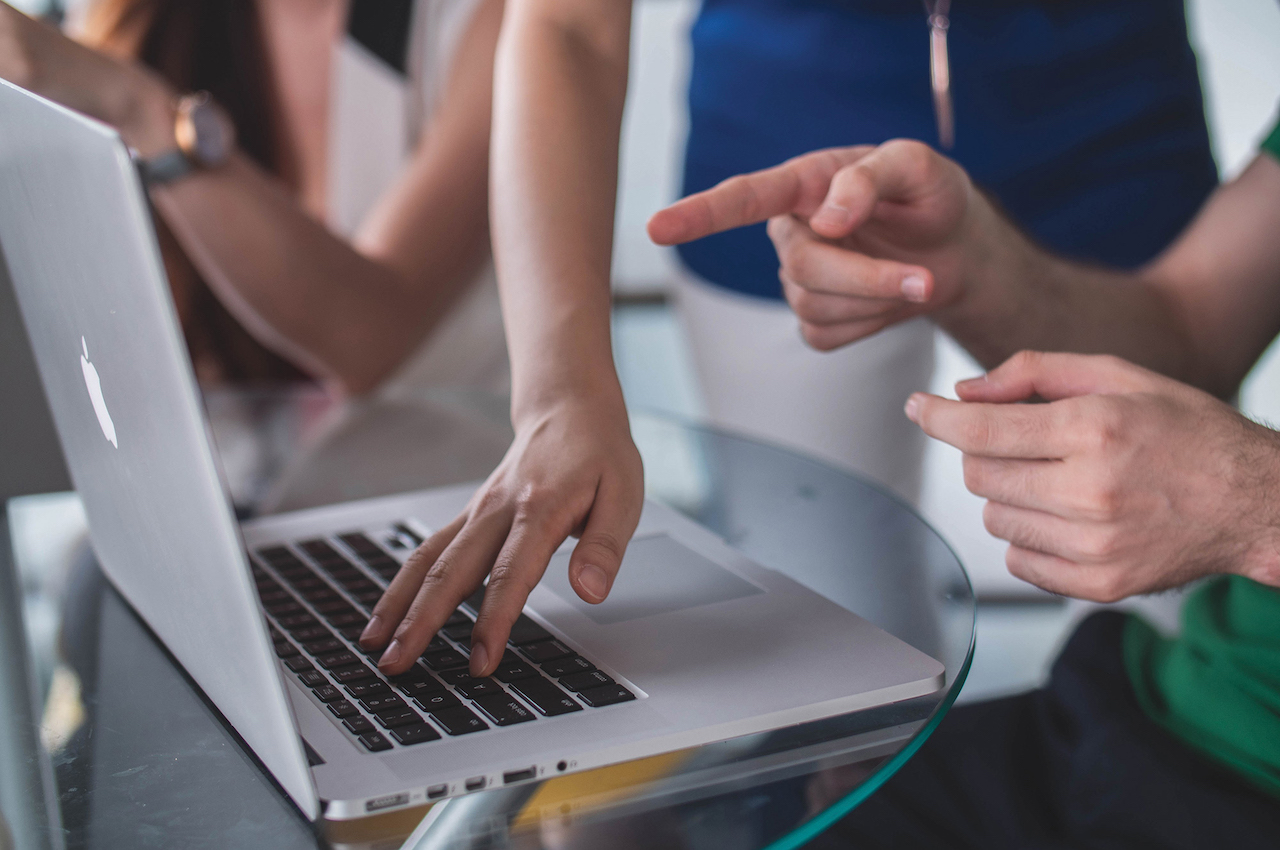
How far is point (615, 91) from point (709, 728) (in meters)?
0.70

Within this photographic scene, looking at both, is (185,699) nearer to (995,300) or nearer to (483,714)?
(483,714)

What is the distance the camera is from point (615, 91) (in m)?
1.03

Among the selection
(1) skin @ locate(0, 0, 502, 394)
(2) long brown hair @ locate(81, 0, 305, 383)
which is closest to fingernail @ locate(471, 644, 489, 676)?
(1) skin @ locate(0, 0, 502, 394)

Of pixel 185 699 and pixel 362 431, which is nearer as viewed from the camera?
pixel 185 699

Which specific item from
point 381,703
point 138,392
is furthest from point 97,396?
point 381,703

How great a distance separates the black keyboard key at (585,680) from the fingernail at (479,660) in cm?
4

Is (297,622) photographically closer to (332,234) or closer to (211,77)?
(332,234)

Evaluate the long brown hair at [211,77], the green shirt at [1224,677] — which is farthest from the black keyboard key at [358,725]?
the long brown hair at [211,77]

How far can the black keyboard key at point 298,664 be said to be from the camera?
592mm

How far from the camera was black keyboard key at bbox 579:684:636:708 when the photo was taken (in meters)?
0.54

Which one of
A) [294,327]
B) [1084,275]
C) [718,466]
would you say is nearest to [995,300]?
[1084,275]

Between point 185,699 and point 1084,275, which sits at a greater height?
point 1084,275

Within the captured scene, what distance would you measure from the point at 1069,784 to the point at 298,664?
57 cm

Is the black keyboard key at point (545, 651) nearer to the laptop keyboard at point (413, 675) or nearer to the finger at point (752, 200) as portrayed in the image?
the laptop keyboard at point (413, 675)
